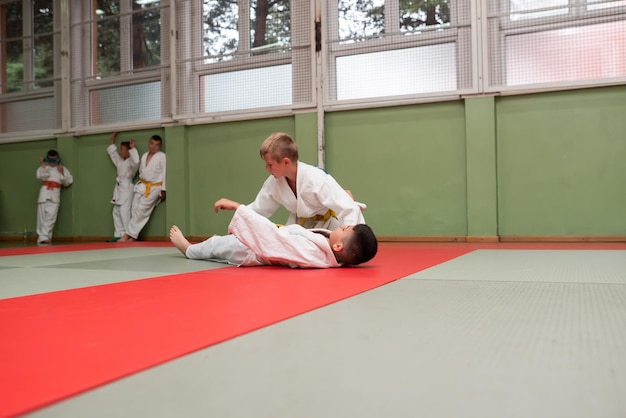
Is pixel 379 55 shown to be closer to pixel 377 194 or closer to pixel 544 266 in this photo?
pixel 377 194

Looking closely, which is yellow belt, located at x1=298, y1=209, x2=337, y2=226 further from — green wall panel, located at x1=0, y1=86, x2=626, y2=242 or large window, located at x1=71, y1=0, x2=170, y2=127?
large window, located at x1=71, y1=0, x2=170, y2=127

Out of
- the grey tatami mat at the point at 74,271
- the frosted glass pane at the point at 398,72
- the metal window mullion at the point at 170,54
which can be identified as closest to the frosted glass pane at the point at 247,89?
the metal window mullion at the point at 170,54

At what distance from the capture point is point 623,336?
1.22m

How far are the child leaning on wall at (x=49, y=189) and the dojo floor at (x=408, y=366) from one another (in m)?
6.60

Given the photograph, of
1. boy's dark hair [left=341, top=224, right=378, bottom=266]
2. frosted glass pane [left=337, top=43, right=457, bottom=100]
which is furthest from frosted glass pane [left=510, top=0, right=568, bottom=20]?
boy's dark hair [left=341, top=224, right=378, bottom=266]

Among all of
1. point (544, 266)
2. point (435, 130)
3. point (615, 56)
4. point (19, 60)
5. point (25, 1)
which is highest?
point (25, 1)

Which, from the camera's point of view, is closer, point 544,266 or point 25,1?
point 544,266

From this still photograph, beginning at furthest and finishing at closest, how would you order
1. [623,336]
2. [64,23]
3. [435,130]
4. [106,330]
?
[64,23] → [435,130] → [106,330] → [623,336]

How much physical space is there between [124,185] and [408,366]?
657cm

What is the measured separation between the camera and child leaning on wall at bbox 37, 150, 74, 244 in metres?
7.28

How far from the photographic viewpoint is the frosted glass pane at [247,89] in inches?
242

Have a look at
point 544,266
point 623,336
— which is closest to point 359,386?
point 623,336

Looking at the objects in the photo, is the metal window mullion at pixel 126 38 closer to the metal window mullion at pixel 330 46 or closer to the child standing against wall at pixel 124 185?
the child standing against wall at pixel 124 185

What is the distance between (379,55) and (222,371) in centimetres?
514
